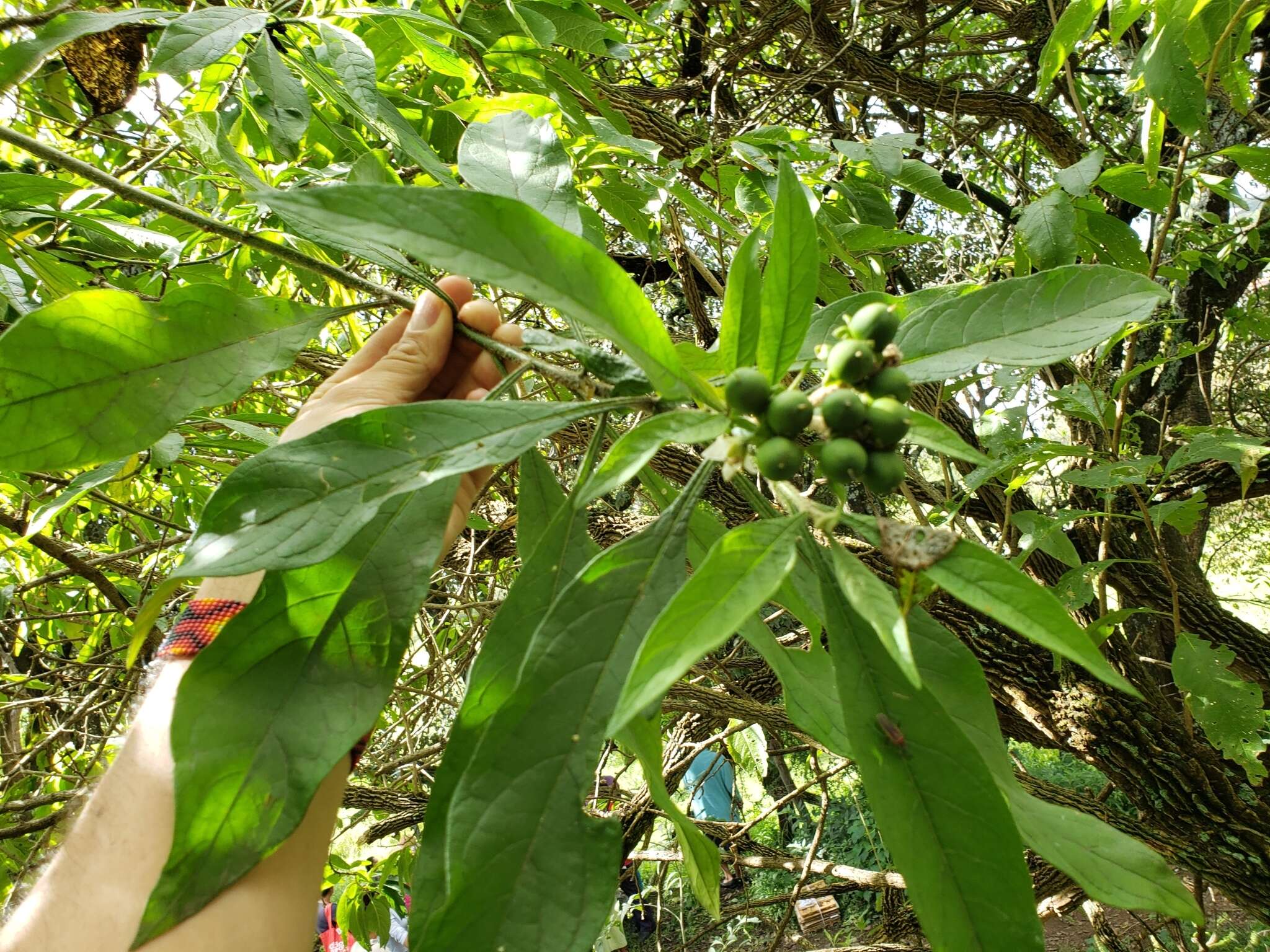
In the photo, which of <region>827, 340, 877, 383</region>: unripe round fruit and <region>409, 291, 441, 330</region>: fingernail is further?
<region>409, 291, 441, 330</region>: fingernail

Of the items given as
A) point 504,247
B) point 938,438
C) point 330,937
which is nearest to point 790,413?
point 938,438

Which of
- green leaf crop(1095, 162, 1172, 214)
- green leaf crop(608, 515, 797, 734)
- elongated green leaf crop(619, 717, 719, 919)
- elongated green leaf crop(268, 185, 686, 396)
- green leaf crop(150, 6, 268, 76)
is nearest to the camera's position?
green leaf crop(608, 515, 797, 734)

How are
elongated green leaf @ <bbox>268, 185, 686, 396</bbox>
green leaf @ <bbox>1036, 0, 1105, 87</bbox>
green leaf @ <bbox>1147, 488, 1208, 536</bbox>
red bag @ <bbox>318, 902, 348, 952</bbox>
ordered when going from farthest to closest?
1. red bag @ <bbox>318, 902, 348, 952</bbox>
2. green leaf @ <bbox>1147, 488, 1208, 536</bbox>
3. green leaf @ <bbox>1036, 0, 1105, 87</bbox>
4. elongated green leaf @ <bbox>268, 185, 686, 396</bbox>

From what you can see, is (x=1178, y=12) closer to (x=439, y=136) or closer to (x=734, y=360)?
(x=734, y=360)

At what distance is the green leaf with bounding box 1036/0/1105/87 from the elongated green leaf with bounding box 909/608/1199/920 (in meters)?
1.46

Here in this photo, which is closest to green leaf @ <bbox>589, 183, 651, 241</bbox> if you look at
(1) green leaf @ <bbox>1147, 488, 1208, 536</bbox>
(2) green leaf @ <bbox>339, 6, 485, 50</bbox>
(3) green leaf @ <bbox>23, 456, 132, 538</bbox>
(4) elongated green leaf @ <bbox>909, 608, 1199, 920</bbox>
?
(2) green leaf @ <bbox>339, 6, 485, 50</bbox>

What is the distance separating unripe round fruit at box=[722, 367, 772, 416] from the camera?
0.64 metres

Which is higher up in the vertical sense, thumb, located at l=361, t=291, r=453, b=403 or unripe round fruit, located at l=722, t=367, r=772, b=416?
unripe round fruit, located at l=722, t=367, r=772, b=416

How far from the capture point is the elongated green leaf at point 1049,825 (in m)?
0.65

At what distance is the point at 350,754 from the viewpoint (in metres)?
1.00

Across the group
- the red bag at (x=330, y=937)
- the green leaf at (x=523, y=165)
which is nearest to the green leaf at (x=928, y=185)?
the green leaf at (x=523, y=165)

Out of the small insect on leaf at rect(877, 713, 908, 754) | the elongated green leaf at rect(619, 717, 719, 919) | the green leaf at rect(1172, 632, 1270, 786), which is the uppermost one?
the small insect on leaf at rect(877, 713, 908, 754)

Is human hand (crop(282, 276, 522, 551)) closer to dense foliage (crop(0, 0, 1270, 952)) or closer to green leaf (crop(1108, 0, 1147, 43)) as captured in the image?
dense foliage (crop(0, 0, 1270, 952))

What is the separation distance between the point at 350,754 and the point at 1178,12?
1790mm
